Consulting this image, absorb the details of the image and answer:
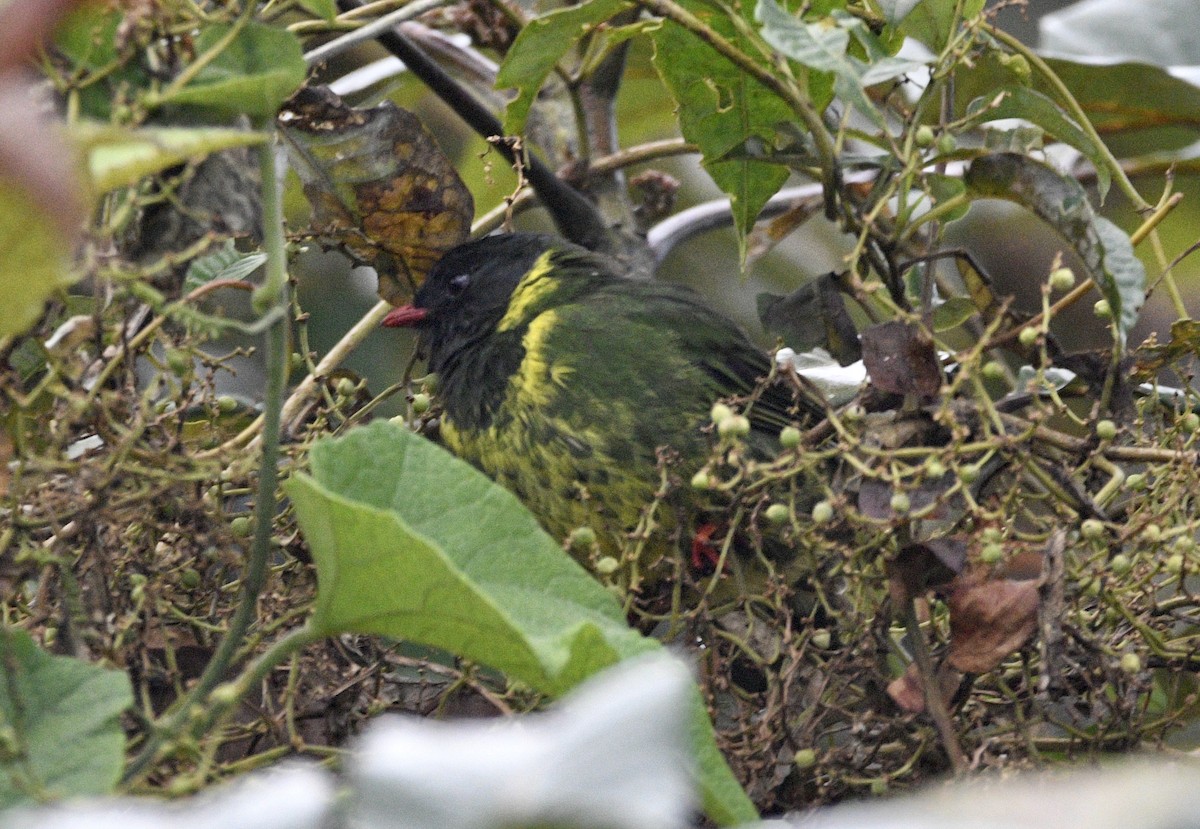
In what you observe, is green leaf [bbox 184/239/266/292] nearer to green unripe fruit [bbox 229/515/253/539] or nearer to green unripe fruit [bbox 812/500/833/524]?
green unripe fruit [bbox 229/515/253/539]

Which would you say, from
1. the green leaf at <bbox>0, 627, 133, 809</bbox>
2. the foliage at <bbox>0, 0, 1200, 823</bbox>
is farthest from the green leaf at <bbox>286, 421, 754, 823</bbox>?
the green leaf at <bbox>0, 627, 133, 809</bbox>

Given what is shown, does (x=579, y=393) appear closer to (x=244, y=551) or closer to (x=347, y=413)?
(x=347, y=413)

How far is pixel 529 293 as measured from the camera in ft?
5.74

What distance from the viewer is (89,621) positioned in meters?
0.84

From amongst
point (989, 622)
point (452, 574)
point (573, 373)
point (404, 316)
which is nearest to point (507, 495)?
point (452, 574)

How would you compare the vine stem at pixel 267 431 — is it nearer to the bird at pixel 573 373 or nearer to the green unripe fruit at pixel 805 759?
the green unripe fruit at pixel 805 759

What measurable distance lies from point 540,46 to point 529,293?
54 centimetres

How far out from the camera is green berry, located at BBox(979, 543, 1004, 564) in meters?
0.92

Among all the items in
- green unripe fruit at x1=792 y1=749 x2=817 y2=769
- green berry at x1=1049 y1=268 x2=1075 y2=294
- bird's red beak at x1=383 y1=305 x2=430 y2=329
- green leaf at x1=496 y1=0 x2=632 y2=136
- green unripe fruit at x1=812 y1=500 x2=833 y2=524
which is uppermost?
green leaf at x1=496 y1=0 x2=632 y2=136

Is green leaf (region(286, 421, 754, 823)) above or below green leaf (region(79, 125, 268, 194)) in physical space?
below

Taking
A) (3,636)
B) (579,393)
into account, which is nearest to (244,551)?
(3,636)

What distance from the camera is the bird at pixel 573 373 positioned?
146 centimetres

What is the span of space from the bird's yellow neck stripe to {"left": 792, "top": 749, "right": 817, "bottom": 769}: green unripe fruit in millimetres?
840

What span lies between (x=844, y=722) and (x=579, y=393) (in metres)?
0.59
